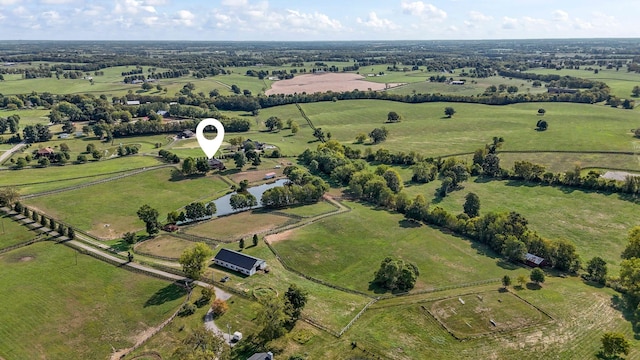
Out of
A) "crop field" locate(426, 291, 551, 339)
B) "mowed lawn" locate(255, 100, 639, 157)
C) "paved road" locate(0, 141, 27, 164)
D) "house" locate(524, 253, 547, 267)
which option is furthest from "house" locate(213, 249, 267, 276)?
"paved road" locate(0, 141, 27, 164)

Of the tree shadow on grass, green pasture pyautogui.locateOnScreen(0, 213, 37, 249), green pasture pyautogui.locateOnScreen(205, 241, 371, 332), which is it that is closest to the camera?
green pasture pyautogui.locateOnScreen(205, 241, 371, 332)

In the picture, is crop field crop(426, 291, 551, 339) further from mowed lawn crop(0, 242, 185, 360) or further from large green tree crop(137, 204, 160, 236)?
large green tree crop(137, 204, 160, 236)

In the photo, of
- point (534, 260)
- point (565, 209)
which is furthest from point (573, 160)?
point (534, 260)

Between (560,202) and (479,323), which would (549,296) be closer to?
(479,323)

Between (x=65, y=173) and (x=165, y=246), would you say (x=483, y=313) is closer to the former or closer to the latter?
(x=165, y=246)


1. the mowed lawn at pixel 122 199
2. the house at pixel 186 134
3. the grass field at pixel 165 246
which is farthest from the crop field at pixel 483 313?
the house at pixel 186 134

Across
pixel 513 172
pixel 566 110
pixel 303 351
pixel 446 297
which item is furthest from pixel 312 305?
pixel 566 110

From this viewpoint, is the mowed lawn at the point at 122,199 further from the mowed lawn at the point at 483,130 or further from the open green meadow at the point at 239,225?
the mowed lawn at the point at 483,130
